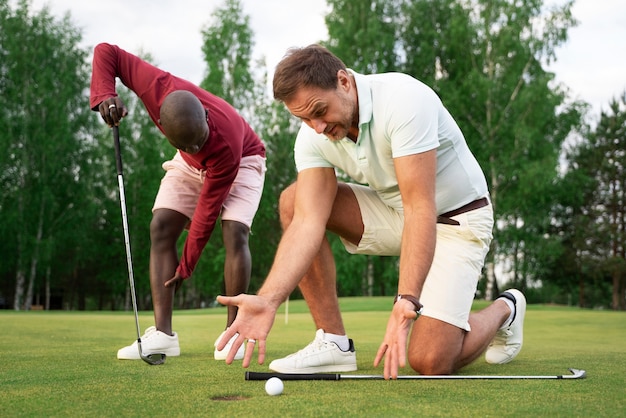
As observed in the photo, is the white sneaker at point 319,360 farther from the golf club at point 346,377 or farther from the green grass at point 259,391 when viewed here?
the golf club at point 346,377

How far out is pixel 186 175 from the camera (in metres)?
4.52

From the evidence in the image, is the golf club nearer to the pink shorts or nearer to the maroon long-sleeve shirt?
the maroon long-sleeve shirt

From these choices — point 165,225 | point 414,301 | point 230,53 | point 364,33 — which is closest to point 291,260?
point 414,301

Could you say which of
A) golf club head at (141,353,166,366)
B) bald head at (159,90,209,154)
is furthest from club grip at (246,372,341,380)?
bald head at (159,90,209,154)

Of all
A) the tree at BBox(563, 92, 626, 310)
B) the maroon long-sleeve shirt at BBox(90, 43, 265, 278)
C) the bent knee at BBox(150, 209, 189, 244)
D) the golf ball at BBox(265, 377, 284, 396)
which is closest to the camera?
the golf ball at BBox(265, 377, 284, 396)

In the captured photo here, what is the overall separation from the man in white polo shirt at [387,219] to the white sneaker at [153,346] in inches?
35.1

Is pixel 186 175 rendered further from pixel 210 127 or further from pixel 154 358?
pixel 154 358

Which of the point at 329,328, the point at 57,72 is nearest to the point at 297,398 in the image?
the point at 329,328

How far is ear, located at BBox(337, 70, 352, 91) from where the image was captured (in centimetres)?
299

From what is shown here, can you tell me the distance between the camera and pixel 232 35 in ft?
91.4

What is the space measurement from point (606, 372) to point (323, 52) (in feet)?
6.42

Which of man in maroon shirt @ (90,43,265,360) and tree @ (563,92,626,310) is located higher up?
tree @ (563,92,626,310)

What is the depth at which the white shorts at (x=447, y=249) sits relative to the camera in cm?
355

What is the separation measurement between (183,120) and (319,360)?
1414mm
